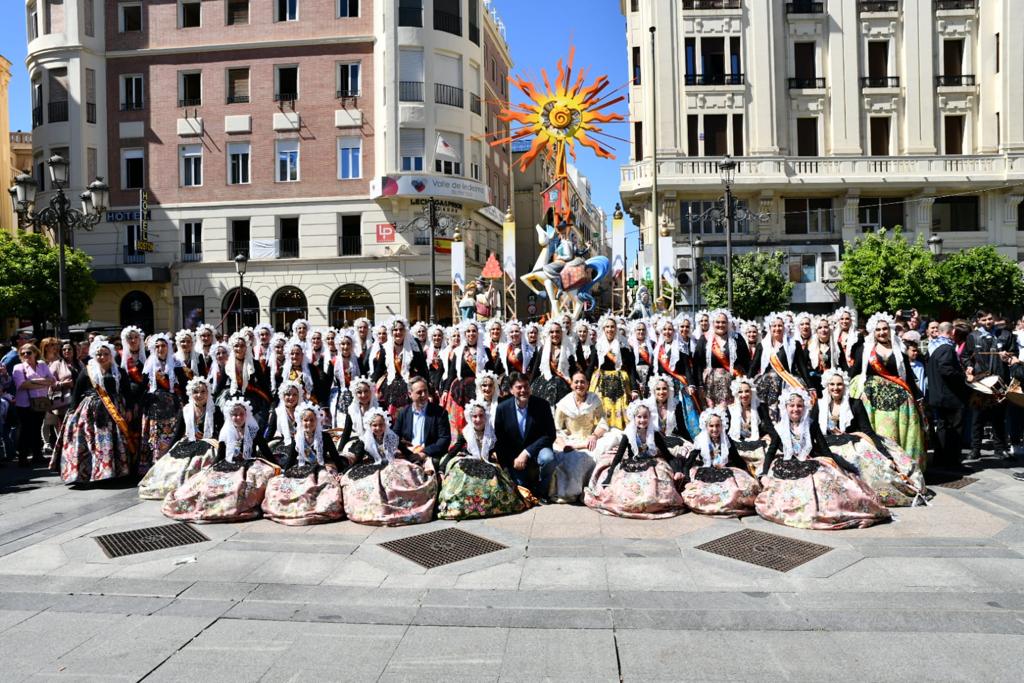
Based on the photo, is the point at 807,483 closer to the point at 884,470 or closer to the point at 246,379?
the point at 884,470

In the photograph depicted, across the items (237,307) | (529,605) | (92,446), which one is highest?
(237,307)

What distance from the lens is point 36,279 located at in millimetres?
28406

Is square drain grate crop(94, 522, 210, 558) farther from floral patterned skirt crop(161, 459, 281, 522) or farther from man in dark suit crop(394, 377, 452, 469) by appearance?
man in dark suit crop(394, 377, 452, 469)

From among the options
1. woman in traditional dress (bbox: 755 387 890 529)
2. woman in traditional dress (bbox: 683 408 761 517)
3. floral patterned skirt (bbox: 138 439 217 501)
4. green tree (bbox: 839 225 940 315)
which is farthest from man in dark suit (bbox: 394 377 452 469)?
green tree (bbox: 839 225 940 315)

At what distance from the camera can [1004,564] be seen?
5.80 m

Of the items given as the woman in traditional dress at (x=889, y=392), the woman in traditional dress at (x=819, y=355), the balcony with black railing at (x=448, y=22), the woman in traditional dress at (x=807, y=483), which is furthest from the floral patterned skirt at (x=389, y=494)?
the balcony with black railing at (x=448, y=22)

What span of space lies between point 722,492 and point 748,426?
1.30 metres

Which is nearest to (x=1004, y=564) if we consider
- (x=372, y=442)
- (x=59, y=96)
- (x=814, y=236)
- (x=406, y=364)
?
(x=372, y=442)

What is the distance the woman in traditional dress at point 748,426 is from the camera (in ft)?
26.5

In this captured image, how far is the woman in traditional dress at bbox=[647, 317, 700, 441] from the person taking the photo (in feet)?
33.6

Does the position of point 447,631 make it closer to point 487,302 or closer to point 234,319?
point 487,302

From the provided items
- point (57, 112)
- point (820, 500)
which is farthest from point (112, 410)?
point (57, 112)

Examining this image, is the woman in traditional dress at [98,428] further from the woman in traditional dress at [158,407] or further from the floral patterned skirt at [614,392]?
the floral patterned skirt at [614,392]

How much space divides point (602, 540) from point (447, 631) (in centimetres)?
224
